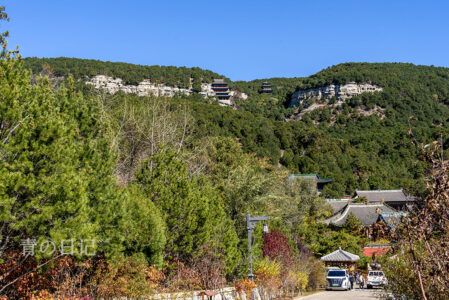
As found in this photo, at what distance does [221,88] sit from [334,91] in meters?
23.8

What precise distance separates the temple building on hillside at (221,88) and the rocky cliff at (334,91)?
568 inches

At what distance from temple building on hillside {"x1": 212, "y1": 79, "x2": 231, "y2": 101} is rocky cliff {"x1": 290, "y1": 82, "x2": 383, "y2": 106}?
1442cm

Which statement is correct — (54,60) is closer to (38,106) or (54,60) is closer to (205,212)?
(205,212)

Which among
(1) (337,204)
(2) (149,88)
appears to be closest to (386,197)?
(1) (337,204)

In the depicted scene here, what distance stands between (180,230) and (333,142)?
6271 centimetres

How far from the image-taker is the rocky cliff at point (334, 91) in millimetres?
110762

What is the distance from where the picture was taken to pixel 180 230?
59.4ft

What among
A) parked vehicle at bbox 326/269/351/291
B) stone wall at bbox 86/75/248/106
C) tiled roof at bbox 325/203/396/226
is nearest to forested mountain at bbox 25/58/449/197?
stone wall at bbox 86/75/248/106

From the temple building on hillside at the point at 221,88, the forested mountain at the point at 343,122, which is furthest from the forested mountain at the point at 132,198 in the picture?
the temple building on hillside at the point at 221,88

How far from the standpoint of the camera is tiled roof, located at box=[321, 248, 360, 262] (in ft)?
130

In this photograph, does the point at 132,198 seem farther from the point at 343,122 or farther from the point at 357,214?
the point at 343,122

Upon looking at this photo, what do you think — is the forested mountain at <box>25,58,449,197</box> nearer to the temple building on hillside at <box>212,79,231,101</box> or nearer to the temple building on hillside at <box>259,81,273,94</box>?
the temple building on hillside at <box>212,79,231,101</box>

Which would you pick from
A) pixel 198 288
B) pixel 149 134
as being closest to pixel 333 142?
pixel 149 134

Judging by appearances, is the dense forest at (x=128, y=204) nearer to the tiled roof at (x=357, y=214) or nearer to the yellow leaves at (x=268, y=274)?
the yellow leaves at (x=268, y=274)
